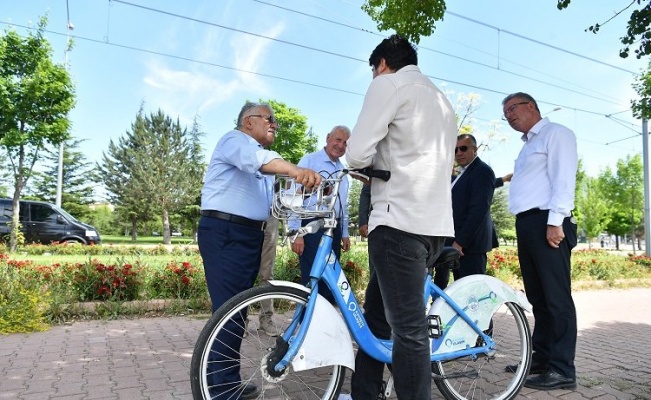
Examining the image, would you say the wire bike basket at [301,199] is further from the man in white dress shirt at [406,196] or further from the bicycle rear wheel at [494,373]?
the bicycle rear wheel at [494,373]

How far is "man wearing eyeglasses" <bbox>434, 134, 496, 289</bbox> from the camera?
12.9ft

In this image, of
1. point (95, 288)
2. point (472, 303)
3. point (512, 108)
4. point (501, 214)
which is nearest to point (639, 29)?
point (512, 108)

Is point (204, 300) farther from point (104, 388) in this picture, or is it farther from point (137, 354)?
point (104, 388)

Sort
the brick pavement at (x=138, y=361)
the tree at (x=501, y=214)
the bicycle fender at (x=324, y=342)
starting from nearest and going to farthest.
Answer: the bicycle fender at (x=324, y=342)
the brick pavement at (x=138, y=361)
the tree at (x=501, y=214)

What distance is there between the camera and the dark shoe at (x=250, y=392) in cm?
270

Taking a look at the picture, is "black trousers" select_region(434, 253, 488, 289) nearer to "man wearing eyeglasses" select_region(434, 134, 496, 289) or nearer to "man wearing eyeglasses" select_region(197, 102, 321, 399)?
"man wearing eyeglasses" select_region(434, 134, 496, 289)

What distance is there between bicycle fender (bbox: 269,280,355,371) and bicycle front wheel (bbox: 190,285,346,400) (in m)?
0.07

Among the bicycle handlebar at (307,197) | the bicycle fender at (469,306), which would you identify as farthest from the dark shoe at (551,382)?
the bicycle handlebar at (307,197)

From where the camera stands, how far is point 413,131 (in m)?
2.18

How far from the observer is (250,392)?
277cm

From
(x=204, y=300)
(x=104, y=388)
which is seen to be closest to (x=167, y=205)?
(x=204, y=300)

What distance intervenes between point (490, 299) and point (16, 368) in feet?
12.1

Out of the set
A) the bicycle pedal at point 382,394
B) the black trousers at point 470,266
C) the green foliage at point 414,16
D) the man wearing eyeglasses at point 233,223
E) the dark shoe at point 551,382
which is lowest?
the dark shoe at point 551,382

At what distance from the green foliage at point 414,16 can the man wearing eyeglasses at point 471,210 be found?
1498mm
